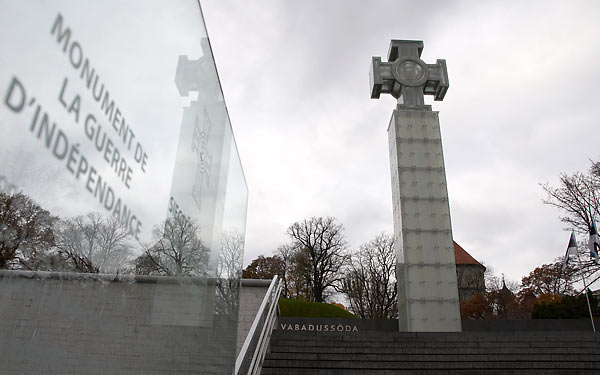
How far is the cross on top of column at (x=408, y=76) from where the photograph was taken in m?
15.2

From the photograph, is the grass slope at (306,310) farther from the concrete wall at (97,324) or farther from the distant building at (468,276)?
the distant building at (468,276)

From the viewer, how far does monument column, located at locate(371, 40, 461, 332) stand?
1283cm

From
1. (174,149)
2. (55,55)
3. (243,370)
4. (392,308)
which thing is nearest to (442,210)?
(243,370)

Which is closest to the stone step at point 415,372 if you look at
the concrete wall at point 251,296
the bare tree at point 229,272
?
the concrete wall at point 251,296

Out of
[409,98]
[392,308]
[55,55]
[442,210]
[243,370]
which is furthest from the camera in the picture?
[392,308]

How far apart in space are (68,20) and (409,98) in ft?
48.0

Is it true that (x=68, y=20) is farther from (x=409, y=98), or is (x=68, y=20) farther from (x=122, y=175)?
(x=409, y=98)

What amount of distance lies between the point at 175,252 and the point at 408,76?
46.8 feet

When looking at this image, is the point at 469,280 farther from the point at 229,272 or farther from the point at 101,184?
the point at 101,184

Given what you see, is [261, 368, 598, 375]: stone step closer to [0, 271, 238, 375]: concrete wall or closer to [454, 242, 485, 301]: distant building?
[0, 271, 238, 375]: concrete wall

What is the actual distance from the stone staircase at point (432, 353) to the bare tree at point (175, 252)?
17.0 ft

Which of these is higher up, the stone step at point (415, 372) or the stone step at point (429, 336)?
the stone step at point (429, 336)

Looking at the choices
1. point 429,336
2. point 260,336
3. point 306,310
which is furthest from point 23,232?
point 306,310

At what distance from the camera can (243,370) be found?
4824 mm
